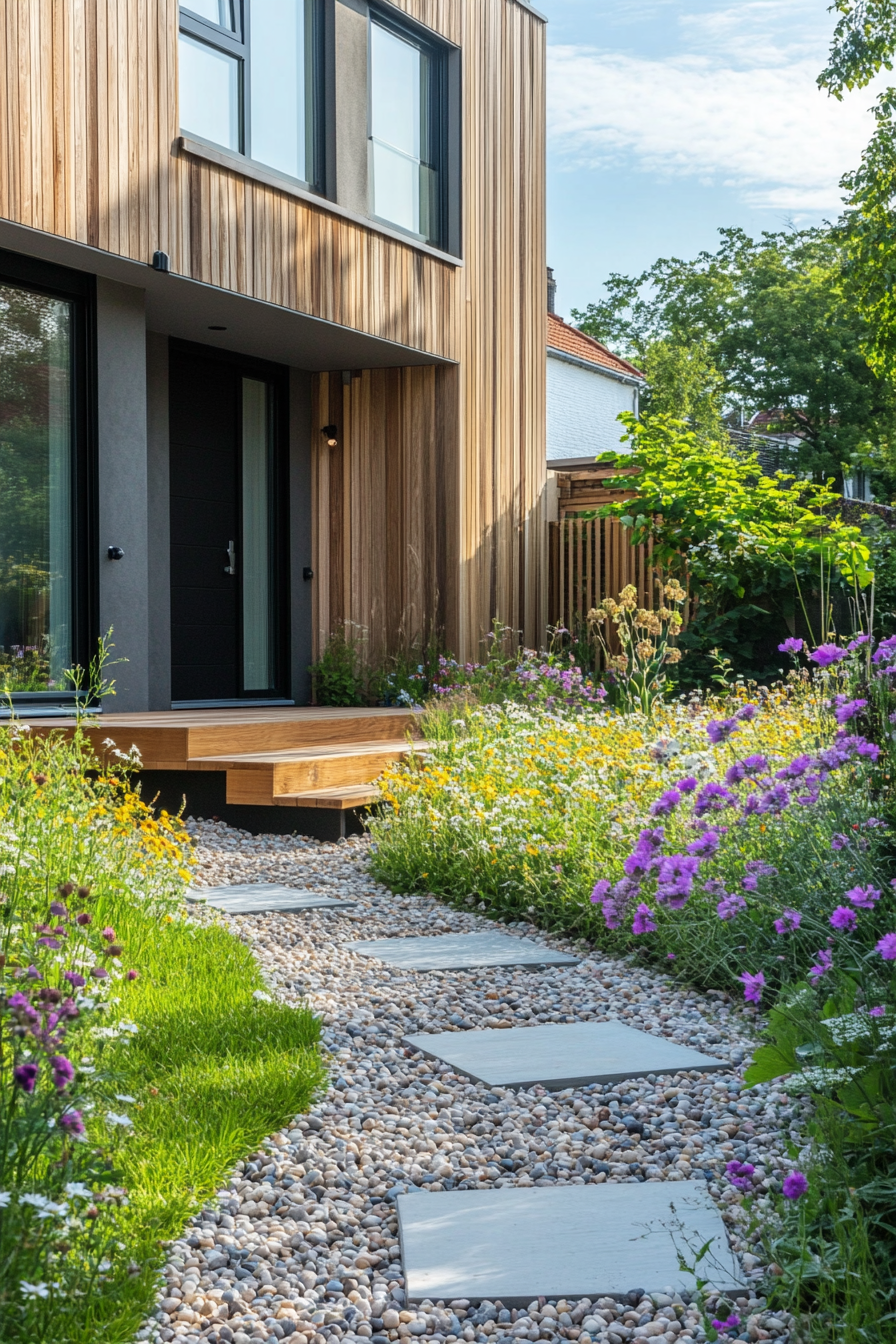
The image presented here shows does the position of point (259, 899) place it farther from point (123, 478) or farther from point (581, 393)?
point (581, 393)

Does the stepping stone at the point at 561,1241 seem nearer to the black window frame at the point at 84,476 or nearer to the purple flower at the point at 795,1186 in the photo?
the purple flower at the point at 795,1186

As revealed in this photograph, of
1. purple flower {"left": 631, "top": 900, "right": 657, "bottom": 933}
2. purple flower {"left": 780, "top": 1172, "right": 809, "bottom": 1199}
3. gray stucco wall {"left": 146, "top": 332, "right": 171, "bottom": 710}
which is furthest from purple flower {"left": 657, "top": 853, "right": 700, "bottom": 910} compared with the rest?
gray stucco wall {"left": 146, "top": 332, "right": 171, "bottom": 710}

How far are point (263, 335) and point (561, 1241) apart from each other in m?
6.73

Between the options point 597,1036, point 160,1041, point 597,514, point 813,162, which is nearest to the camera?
point 160,1041

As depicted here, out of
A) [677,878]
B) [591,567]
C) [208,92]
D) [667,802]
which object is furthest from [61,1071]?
[591,567]

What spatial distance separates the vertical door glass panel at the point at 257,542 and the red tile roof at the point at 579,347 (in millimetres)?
10913

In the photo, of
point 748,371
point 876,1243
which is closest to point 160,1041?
point 876,1243

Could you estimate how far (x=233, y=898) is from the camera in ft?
14.0

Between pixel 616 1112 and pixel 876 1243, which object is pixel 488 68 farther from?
pixel 876 1243

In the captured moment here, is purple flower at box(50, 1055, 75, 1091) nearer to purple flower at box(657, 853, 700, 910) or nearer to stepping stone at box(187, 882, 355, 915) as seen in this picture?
purple flower at box(657, 853, 700, 910)

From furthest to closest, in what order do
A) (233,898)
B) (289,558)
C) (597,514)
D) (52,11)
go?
(597,514), (289,558), (52,11), (233,898)

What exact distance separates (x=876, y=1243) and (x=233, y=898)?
9.79 feet

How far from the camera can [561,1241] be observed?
1832 mm

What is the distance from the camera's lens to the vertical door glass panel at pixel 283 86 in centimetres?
711
